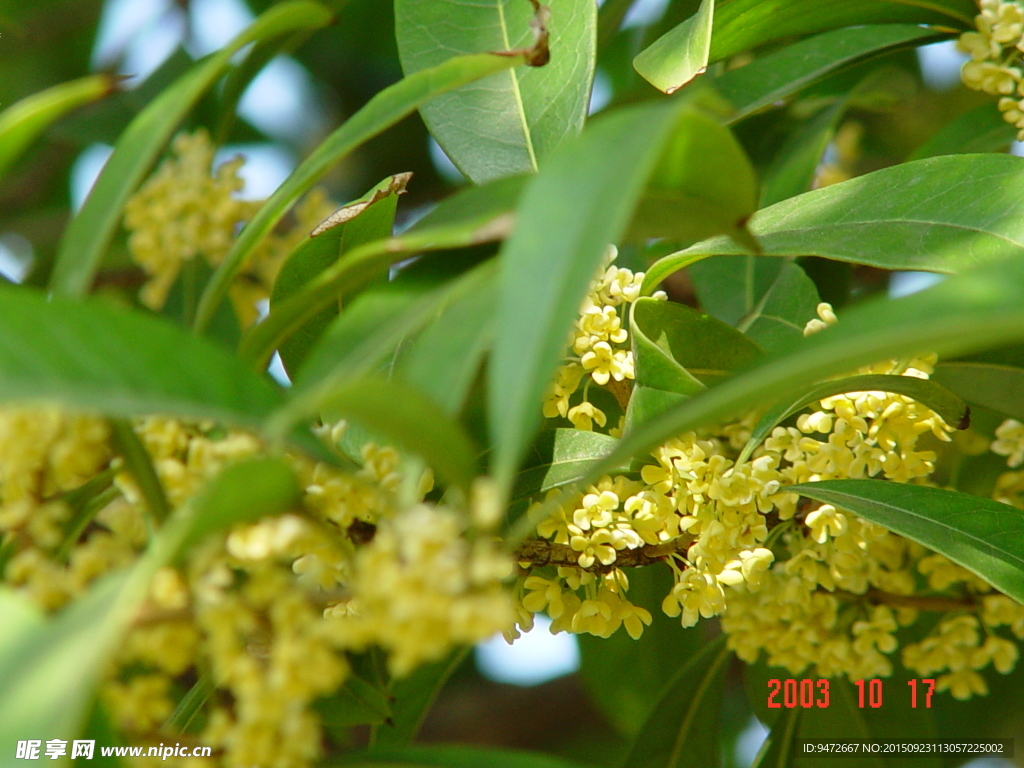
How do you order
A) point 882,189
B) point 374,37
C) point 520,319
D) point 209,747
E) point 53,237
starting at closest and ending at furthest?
point 520,319 < point 209,747 < point 882,189 < point 53,237 < point 374,37

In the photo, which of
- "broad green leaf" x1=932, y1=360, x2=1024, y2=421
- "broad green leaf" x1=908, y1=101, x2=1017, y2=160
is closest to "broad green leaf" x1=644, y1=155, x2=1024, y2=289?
"broad green leaf" x1=932, y1=360, x2=1024, y2=421

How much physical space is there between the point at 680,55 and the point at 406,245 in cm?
58

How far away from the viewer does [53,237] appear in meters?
2.53

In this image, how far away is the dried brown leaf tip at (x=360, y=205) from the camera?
3.55 feet

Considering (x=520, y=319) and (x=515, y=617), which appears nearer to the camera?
(x=520, y=319)

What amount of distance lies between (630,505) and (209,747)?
0.46 m

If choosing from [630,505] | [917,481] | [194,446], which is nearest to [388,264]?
[194,446]

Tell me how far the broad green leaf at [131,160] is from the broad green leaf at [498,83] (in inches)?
16.7

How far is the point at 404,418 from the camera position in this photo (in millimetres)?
651

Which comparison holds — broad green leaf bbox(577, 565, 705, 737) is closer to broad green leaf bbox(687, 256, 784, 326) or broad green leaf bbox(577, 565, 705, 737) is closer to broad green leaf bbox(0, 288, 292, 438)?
broad green leaf bbox(687, 256, 784, 326)

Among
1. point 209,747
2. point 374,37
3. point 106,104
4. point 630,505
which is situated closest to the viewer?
point 209,747

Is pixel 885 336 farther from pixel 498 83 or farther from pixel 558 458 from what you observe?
pixel 498 83

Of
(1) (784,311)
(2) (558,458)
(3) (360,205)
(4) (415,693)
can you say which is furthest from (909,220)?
(4) (415,693)

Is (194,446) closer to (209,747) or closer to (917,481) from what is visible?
(209,747)
